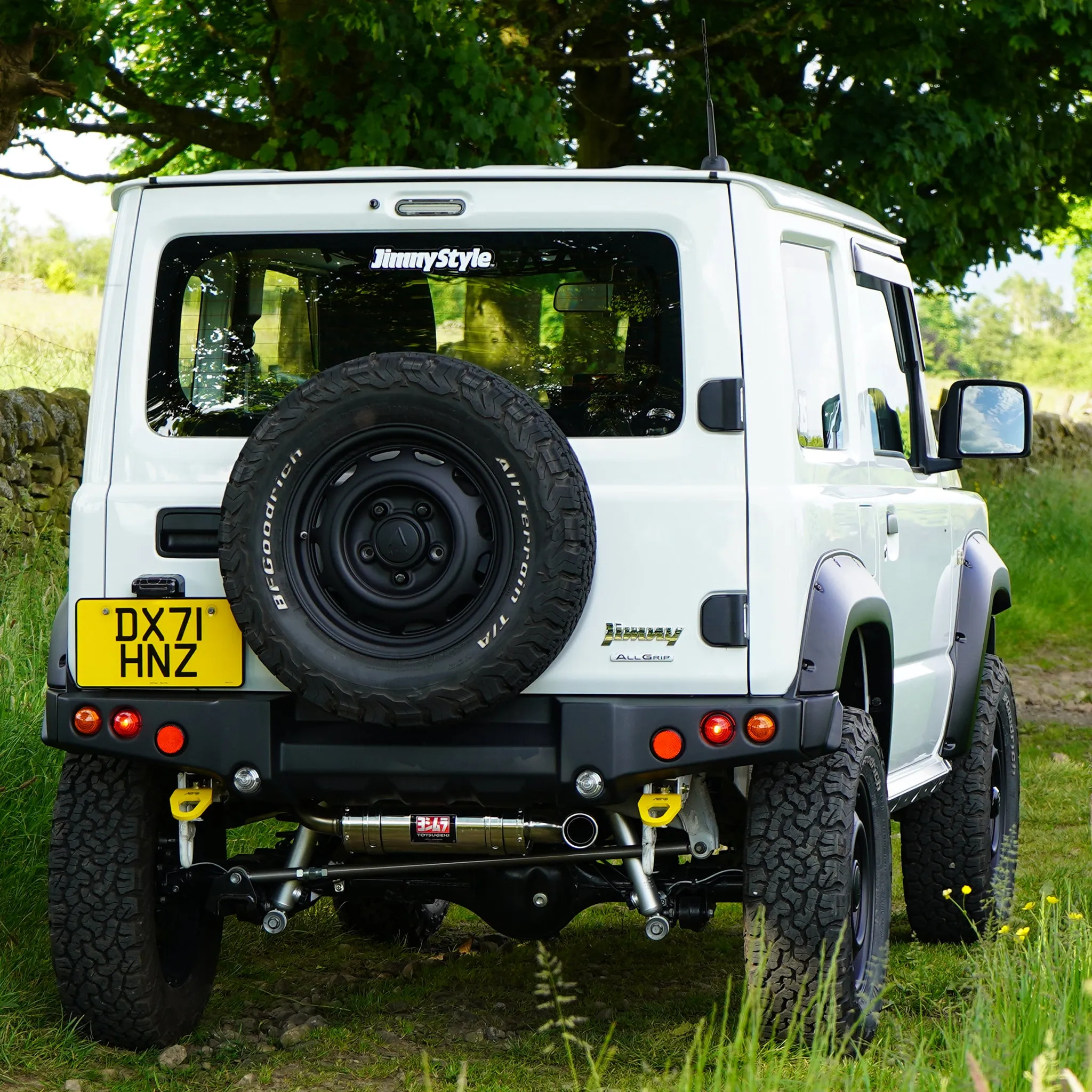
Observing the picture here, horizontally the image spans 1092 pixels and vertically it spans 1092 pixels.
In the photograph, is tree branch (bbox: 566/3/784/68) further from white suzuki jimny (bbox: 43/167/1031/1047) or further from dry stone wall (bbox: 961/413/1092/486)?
white suzuki jimny (bbox: 43/167/1031/1047)

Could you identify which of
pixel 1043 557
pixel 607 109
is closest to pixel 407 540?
pixel 607 109

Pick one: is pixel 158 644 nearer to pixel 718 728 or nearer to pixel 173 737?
pixel 173 737

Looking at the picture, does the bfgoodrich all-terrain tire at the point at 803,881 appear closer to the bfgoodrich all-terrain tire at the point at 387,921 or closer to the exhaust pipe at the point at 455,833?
the exhaust pipe at the point at 455,833

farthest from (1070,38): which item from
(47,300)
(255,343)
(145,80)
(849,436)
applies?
(47,300)

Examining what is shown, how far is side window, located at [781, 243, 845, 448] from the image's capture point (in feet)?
13.4

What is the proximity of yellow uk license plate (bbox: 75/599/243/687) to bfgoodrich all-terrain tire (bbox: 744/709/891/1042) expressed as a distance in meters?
1.27

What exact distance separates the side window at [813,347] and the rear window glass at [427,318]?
345mm

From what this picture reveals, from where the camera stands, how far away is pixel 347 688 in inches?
142

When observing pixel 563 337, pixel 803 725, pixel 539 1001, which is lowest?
pixel 539 1001

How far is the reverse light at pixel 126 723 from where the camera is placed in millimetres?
3916

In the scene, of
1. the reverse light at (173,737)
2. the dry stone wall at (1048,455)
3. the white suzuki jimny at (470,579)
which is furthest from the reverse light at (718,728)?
the dry stone wall at (1048,455)

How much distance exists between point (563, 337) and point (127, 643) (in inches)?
48.7

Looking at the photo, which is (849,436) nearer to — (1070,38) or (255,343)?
(255,343)

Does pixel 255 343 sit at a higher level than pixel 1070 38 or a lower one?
lower
